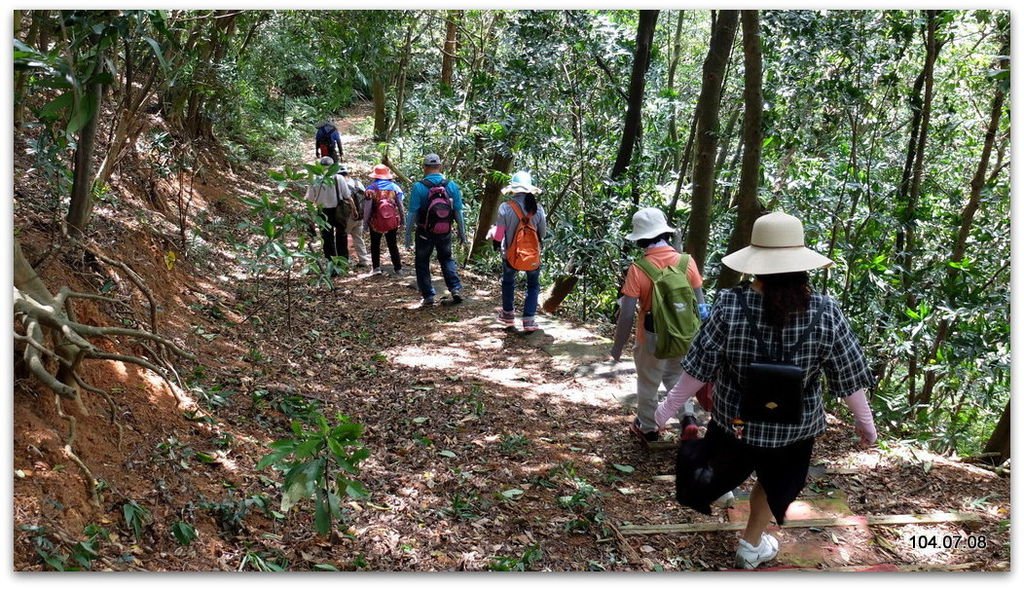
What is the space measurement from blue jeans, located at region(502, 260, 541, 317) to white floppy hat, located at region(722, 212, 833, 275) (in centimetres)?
455

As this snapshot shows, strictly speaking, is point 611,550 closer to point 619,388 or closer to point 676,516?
point 676,516

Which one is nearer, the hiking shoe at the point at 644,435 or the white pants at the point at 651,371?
the white pants at the point at 651,371

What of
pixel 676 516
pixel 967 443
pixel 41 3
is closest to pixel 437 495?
pixel 676 516

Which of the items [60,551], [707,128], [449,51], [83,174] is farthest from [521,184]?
[449,51]

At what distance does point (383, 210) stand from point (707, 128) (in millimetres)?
4703

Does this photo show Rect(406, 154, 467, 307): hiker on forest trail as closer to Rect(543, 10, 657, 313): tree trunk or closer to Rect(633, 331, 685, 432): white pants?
Result: Rect(543, 10, 657, 313): tree trunk

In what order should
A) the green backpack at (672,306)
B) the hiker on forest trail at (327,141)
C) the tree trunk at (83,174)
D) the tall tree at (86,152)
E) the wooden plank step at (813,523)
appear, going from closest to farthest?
the tall tree at (86,152), the wooden plank step at (813,523), the tree trunk at (83,174), the green backpack at (672,306), the hiker on forest trail at (327,141)

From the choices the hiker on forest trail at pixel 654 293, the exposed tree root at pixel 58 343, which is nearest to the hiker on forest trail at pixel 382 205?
the hiker on forest trail at pixel 654 293

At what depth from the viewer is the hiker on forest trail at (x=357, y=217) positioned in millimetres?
11116

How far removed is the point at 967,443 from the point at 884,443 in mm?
4589

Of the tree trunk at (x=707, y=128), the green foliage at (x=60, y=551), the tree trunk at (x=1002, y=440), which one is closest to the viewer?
the green foliage at (x=60, y=551)

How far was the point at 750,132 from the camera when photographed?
7.16 m

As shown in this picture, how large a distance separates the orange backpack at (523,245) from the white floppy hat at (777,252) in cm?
434

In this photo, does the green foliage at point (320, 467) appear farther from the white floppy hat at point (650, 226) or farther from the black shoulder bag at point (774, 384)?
the white floppy hat at point (650, 226)
